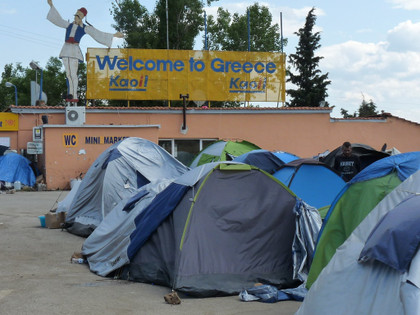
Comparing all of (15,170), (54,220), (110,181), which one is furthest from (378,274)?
(15,170)

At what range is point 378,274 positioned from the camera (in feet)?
15.0

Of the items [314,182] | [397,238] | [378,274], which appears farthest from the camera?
[314,182]

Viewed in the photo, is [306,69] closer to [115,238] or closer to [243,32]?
[243,32]

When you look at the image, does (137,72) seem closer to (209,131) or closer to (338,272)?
(209,131)

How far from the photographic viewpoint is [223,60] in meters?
25.0

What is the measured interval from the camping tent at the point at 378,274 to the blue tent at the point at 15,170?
18242 millimetres

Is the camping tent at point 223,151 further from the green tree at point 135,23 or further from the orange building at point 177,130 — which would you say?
the green tree at point 135,23

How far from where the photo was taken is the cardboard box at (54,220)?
486 inches

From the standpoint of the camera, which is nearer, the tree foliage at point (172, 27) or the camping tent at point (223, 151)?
the camping tent at point (223, 151)

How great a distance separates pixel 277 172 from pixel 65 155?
13.3 meters

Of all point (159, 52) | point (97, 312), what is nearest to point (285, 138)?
point (159, 52)

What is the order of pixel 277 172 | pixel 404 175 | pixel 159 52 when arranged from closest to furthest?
pixel 404 175 → pixel 277 172 → pixel 159 52

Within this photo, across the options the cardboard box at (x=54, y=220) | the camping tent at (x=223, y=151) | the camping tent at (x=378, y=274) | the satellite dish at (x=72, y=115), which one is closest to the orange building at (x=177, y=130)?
the satellite dish at (x=72, y=115)

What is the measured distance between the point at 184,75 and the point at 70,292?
1847 centimetres
